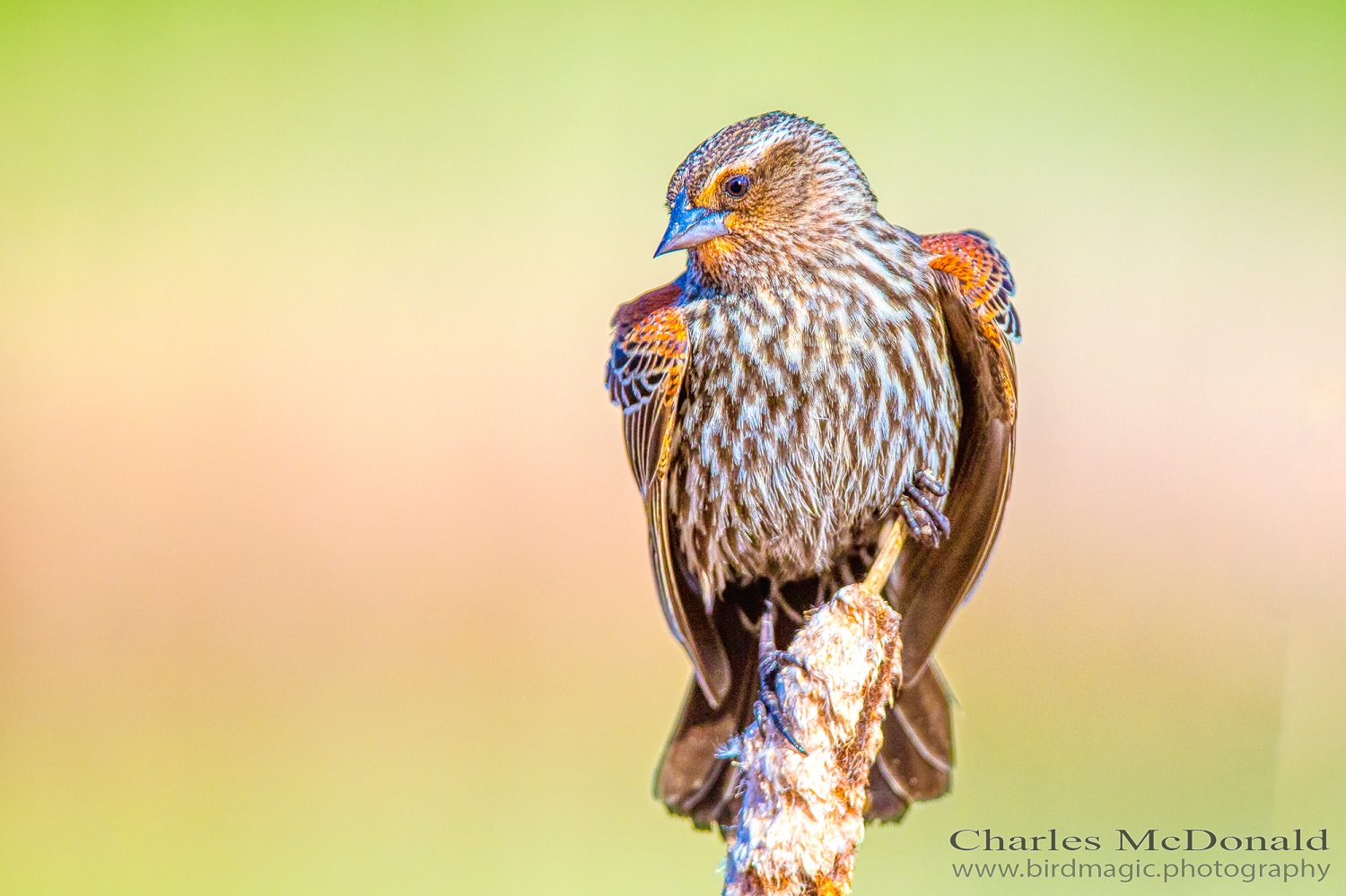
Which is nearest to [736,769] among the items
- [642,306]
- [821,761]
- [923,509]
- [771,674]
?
[771,674]

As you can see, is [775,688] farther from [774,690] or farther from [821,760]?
[821,760]

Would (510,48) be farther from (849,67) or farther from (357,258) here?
(849,67)

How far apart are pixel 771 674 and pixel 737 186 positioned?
0.78 metres

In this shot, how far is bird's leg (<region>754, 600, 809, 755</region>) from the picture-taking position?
155 cm

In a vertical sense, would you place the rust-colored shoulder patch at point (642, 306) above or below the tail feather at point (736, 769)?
above

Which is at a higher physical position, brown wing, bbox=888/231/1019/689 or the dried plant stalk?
brown wing, bbox=888/231/1019/689

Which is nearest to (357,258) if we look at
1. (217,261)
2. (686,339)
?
(217,261)

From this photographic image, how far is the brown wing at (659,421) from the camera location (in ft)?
5.53

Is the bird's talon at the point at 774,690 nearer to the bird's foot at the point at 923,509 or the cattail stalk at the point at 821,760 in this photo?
the cattail stalk at the point at 821,760

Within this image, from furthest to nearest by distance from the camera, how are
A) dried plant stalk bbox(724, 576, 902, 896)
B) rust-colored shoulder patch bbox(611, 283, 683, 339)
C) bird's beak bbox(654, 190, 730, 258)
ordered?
rust-colored shoulder patch bbox(611, 283, 683, 339)
bird's beak bbox(654, 190, 730, 258)
dried plant stalk bbox(724, 576, 902, 896)

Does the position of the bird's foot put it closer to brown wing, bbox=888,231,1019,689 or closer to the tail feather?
brown wing, bbox=888,231,1019,689

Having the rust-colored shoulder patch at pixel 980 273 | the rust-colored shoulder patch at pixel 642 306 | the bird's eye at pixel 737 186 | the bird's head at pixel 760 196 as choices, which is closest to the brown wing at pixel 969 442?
the rust-colored shoulder patch at pixel 980 273

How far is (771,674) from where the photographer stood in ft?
5.50

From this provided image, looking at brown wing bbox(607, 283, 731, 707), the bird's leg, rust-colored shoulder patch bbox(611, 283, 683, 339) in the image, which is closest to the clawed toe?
the bird's leg
